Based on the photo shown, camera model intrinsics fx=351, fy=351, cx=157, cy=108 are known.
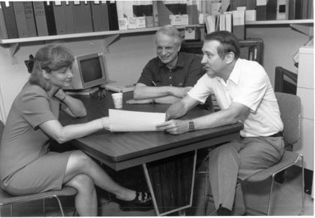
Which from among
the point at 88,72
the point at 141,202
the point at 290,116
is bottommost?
the point at 141,202

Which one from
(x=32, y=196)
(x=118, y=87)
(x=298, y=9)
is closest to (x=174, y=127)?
(x=32, y=196)

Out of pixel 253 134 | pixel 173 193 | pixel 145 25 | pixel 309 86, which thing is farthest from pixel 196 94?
pixel 145 25

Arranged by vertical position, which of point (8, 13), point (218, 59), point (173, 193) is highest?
→ point (8, 13)

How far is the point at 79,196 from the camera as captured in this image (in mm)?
1831

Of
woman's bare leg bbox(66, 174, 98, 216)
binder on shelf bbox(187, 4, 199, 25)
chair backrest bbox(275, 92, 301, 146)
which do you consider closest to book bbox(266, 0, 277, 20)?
binder on shelf bbox(187, 4, 199, 25)

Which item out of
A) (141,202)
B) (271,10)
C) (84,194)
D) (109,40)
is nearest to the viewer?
(84,194)

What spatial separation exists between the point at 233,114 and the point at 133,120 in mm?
532

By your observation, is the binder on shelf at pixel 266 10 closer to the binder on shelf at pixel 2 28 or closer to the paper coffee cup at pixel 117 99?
the paper coffee cup at pixel 117 99

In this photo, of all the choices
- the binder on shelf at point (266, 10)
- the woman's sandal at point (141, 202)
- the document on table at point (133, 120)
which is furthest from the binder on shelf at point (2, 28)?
the binder on shelf at point (266, 10)

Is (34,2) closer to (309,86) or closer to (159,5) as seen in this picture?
(159,5)

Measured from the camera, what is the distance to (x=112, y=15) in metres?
2.94

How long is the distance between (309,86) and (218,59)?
0.76 m

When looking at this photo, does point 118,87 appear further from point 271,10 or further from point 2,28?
point 271,10

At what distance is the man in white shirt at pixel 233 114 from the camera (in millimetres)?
1800
